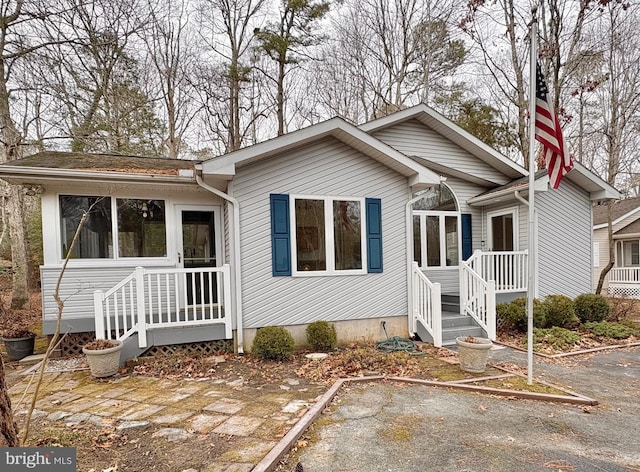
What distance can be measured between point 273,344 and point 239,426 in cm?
212

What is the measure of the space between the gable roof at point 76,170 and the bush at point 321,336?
3515 millimetres

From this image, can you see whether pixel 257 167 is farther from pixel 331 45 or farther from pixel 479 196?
pixel 331 45

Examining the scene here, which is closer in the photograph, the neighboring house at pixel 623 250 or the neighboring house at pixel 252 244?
the neighboring house at pixel 252 244

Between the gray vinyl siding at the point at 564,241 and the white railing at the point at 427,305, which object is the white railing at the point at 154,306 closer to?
the white railing at the point at 427,305

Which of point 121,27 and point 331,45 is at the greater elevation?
point 331,45

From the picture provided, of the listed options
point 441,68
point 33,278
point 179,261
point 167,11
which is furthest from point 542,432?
point 167,11

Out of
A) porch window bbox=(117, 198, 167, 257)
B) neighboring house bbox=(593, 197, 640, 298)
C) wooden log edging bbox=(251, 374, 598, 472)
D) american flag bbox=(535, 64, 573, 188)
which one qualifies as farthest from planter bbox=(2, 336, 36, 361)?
neighboring house bbox=(593, 197, 640, 298)

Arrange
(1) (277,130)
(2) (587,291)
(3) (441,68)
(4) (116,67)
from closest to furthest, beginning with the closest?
1. (2) (587,291)
2. (4) (116,67)
3. (3) (441,68)
4. (1) (277,130)

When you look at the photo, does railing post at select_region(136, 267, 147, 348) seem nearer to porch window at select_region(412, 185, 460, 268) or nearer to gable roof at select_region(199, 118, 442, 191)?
gable roof at select_region(199, 118, 442, 191)

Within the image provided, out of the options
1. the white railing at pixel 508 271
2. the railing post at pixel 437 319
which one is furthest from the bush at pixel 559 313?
the railing post at pixel 437 319

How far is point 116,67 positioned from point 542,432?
49.6 feet

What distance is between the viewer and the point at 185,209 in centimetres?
676

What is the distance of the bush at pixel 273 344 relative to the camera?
540 centimetres

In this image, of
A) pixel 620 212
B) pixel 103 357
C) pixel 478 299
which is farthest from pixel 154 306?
pixel 620 212
